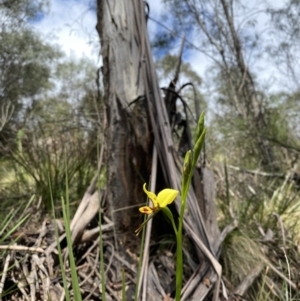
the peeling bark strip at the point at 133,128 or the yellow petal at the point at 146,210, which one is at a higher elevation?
the peeling bark strip at the point at 133,128

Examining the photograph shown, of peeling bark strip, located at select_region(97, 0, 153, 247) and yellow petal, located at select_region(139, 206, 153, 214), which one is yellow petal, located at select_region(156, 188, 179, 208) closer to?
yellow petal, located at select_region(139, 206, 153, 214)

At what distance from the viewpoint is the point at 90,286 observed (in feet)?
4.09

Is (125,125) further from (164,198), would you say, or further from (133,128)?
(164,198)

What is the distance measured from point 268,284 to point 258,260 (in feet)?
0.60

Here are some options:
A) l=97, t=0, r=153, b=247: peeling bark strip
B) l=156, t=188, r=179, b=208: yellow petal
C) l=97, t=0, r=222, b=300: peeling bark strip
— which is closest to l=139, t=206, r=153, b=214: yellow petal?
l=156, t=188, r=179, b=208: yellow petal

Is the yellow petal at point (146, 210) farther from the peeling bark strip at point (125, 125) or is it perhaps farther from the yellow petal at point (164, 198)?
the peeling bark strip at point (125, 125)

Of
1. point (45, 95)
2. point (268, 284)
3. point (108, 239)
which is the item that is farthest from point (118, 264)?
point (45, 95)

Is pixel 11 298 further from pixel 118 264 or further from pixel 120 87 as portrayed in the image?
pixel 120 87

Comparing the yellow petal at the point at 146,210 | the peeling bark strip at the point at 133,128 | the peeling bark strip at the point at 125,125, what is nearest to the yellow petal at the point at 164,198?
the yellow petal at the point at 146,210

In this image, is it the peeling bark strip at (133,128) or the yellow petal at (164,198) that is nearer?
the yellow petal at (164,198)

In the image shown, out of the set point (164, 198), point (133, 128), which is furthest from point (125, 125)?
point (164, 198)

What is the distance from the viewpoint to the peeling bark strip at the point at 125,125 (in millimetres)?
1521

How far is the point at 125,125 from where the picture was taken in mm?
1567

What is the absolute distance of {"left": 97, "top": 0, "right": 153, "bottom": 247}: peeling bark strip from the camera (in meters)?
1.52
